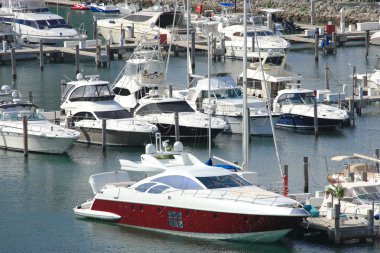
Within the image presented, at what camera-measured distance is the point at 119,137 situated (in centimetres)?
5609

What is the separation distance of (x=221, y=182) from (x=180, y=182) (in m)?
1.24

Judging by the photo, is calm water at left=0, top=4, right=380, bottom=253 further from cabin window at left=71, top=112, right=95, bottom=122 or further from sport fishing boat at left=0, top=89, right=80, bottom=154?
cabin window at left=71, top=112, right=95, bottom=122

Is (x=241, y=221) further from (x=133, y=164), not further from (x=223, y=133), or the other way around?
(x=223, y=133)

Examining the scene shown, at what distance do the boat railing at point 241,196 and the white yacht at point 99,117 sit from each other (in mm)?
15090

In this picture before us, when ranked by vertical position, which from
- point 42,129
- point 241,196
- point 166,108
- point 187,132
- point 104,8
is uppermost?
point 104,8

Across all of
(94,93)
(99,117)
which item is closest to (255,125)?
(99,117)

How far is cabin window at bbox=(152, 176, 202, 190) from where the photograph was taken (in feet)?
135

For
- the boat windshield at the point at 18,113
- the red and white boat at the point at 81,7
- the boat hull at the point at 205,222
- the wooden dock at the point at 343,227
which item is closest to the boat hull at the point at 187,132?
the boat windshield at the point at 18,113

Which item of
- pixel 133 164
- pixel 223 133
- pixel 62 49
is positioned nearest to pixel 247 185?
pixel 133 164

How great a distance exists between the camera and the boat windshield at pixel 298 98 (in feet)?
198

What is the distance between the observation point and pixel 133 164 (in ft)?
144

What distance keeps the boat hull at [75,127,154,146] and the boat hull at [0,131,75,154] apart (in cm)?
178

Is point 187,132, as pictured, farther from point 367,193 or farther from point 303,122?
point 367,193

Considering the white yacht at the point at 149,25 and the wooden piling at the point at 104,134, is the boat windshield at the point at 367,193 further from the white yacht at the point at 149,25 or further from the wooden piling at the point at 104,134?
the white yacht at the point at 149,25
